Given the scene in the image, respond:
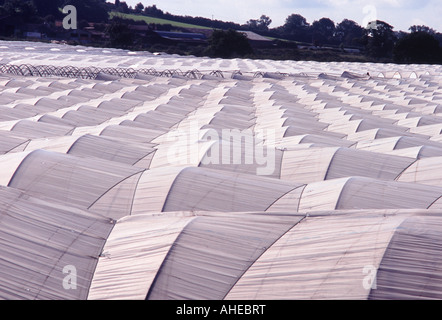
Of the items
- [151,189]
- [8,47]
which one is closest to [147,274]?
[151,189]

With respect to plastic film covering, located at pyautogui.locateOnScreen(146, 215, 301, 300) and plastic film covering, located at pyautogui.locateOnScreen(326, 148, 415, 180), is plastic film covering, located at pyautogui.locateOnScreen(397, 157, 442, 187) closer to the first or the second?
plastic film covering, located at pyautogui.locateOnScreen(326, 148, 415, 180)

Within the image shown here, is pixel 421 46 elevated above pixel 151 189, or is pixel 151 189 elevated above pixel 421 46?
pixel 421 46

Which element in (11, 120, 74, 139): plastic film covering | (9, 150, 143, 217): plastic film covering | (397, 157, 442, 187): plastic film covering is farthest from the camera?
(11, 120, 74, 139): plastic film covering

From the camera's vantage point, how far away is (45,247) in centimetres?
1573

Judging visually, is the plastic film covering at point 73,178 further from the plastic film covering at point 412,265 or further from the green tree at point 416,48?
the green tree at point 416,48

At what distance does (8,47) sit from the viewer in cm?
10269

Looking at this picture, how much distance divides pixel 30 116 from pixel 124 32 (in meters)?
105

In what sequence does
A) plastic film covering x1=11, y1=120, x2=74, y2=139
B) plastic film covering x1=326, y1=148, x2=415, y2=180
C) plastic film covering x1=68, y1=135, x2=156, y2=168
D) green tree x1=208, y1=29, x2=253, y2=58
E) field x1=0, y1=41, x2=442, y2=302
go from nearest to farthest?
field x1=0, y1=41, x2=442, y2=302, plastic film covering x1=326, y1=148, x2=415, y2=180, plastic film covering x1=68, y1=135, x2=156, y2=168, plastic film covering x1=11, y1=120, x2=74, y2=139, green tree x1=208, y1=29, x2=253, y2=58

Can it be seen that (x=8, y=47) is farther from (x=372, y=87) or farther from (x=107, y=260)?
(x=107, y=260)

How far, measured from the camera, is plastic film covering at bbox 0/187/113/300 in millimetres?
14219

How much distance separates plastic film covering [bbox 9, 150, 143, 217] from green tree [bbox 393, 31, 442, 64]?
136 meters

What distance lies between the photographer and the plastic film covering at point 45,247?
14.2m

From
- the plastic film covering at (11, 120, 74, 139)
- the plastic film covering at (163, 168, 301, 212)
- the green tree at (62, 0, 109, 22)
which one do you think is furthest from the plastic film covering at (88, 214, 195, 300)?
the green tree at (62, 0, 109, 22)

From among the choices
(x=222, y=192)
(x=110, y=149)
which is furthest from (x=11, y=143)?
(x=222, y=192)
